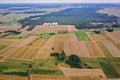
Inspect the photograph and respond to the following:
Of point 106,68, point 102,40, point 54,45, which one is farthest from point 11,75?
point 102,40

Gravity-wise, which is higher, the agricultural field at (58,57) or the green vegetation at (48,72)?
the green vegetation at (48,72)

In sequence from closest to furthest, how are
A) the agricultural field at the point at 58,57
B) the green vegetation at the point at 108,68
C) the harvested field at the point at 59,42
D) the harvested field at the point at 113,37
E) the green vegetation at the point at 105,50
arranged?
1. the green vegetation at the point at 108,68
2. the agricultural field at the point at 58,57
3. the green vegetation at the point at 105,50
4. the harvested field at the point at 59,42
5. the harvested field at the point at 113,37

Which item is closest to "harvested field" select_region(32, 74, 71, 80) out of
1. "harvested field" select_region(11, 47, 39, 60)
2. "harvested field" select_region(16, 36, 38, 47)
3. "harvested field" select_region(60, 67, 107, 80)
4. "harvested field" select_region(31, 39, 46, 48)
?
"harvested field" select_region(60, 67, 107, 80)

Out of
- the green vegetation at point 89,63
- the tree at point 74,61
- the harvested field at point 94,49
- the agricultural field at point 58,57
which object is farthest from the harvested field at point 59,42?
the green vegetation at point 89,63

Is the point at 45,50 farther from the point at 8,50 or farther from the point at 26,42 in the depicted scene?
the point at 26,42

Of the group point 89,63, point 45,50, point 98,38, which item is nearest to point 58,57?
point 45,50

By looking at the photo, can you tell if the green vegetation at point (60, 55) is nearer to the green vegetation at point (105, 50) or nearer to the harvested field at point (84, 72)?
the harvested field at point (84, 72)
